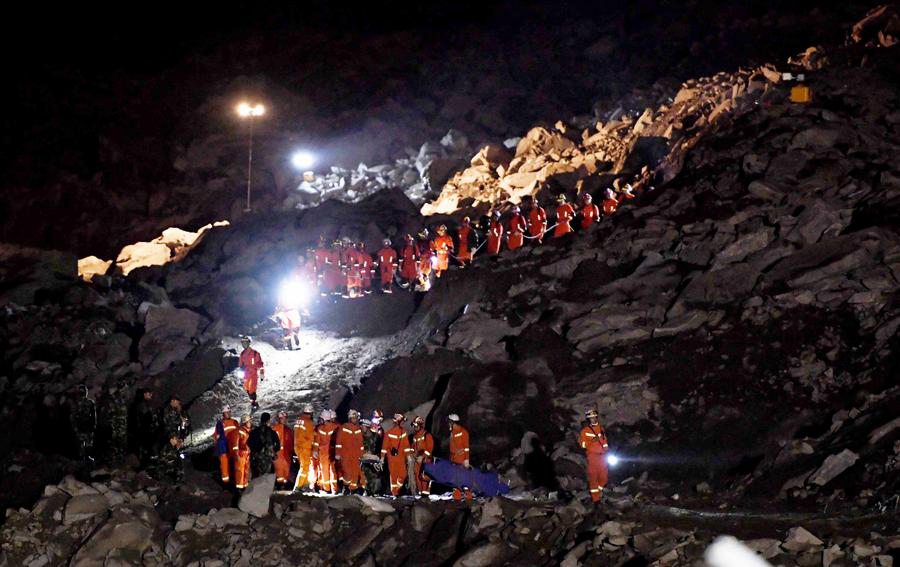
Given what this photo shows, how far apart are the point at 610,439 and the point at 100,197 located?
30.7m

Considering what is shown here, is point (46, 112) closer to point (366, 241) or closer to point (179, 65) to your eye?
point (179, 65)

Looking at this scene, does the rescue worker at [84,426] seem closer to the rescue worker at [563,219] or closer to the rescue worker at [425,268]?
the rescue worker at [425,268]

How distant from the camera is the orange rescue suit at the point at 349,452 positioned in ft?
54.1

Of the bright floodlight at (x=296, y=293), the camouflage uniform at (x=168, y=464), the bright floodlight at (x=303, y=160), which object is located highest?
the bright floodlight at (x=303, y=160)

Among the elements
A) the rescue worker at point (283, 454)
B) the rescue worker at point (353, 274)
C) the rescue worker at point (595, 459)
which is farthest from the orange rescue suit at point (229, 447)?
A: the rescue worker at point (353, 274)

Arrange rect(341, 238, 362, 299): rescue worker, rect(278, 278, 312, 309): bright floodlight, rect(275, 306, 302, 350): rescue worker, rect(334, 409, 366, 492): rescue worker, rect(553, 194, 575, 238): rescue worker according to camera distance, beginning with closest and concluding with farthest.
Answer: rect(334, 409, 366, 492): rescue worker < rect(275, 306, 302, 350): rescue worker < rect(553, 194, 575, 238): rescue worker < rect(341, 238, 362, 299): rescue worker < rect(278, 278, 312, 309): bright floodlight

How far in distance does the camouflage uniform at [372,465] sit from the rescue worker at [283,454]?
59.7 inches

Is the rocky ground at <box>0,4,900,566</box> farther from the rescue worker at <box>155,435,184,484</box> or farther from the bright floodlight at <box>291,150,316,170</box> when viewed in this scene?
the bright floodlight at <box>291,150,316,170</box>

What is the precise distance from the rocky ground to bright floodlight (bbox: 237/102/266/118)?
15.6m

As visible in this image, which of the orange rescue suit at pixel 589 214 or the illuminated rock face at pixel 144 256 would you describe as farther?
the illuminated rock face at pixel 144 256

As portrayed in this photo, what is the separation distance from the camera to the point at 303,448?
55.8 ft

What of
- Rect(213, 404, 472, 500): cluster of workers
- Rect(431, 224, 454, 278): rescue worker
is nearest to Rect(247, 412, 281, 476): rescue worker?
Rect(213, 404, 472, 500): cluster of workers

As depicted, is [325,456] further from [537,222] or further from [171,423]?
[537,222]

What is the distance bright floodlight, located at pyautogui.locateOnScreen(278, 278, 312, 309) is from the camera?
26.8 m
